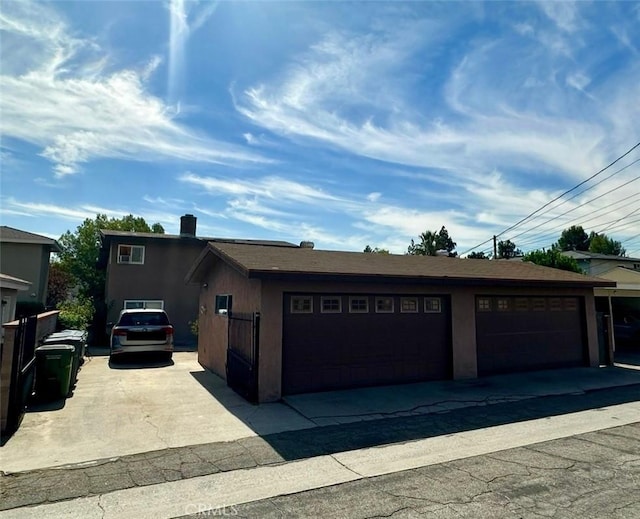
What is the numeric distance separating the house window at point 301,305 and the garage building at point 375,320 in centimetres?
2

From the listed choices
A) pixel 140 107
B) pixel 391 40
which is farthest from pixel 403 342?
pixel 140 107

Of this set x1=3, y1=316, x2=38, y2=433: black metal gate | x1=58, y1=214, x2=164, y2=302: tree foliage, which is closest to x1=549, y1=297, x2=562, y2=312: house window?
x1=3, y1=316, x2=38, y2=433: black metal gate

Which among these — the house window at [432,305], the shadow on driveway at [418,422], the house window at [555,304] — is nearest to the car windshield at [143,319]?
the shadow on driveway at [418,422]

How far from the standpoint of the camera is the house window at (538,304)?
38.9 feet

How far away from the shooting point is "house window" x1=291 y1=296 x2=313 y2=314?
8805 millimetres

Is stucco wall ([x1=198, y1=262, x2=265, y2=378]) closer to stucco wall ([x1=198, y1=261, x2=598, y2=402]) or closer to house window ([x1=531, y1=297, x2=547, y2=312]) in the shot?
stucco wall ([x1=198, y1=261, x2=598, y2=402])

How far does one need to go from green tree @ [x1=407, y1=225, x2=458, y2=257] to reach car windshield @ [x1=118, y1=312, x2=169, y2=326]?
47184mm

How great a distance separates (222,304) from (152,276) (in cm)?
1014

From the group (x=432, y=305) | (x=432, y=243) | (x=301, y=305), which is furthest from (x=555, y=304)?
(x=432, y=243)

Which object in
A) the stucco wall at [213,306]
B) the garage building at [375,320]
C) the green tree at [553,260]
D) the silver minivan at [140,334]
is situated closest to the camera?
the garage building at [375,320]

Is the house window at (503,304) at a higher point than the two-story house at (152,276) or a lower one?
lower
